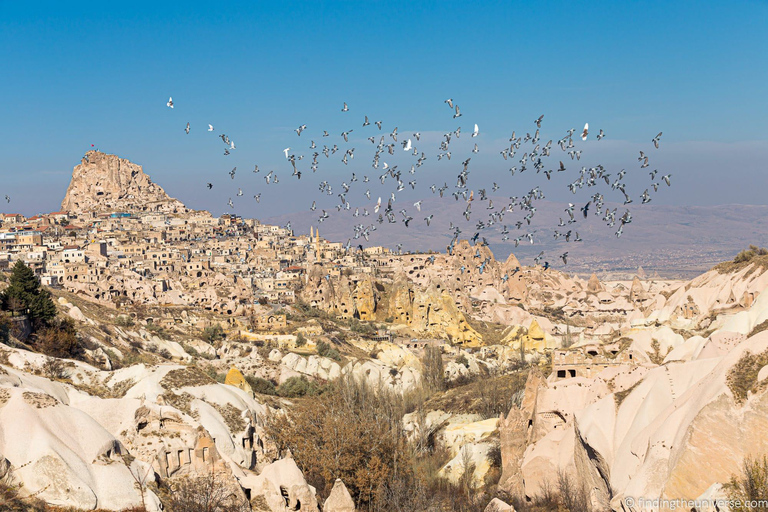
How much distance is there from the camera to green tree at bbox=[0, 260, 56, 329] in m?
38.9

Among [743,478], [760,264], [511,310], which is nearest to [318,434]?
[743,478]

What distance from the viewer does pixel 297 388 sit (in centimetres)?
4634

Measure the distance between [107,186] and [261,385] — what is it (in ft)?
523

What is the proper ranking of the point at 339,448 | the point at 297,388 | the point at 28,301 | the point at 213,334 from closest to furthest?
the point at 339,448, the point at 28,301, the point at 297,388, the point at 213,334

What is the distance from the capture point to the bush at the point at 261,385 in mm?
43700

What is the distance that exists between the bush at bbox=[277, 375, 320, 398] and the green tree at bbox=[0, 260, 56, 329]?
12.0 m

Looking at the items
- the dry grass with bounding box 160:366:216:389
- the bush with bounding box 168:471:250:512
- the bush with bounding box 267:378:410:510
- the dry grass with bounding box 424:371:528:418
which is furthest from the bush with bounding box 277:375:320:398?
the bush with bounding box 168:471:250:512

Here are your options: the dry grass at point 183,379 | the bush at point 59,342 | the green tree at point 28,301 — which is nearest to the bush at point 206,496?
the dry grass at point 183,379

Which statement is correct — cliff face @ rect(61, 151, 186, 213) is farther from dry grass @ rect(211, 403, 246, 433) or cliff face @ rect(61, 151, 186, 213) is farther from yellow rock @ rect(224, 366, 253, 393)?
dry grass @ rect(211, 403, 246, 433)

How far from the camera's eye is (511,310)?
95312 mm

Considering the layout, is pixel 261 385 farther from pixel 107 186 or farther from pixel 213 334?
pixel 107 186

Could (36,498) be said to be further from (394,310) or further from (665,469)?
(394,310)

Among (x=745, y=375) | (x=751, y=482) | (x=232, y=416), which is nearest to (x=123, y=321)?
(x=232, y=416)

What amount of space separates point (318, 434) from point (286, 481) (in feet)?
24.2
